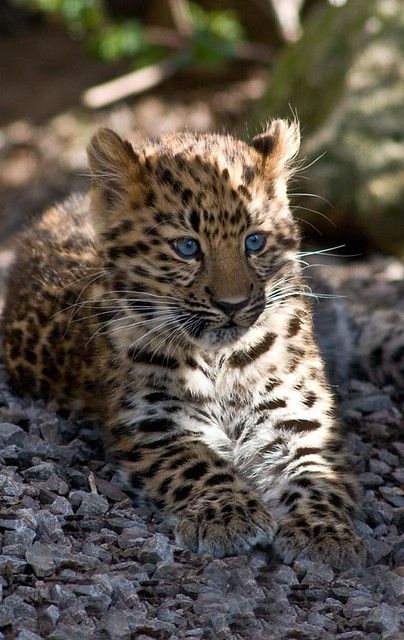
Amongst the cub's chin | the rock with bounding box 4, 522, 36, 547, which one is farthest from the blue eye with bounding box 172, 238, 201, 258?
A: the rock with bounding box 4, 522, 36, 547

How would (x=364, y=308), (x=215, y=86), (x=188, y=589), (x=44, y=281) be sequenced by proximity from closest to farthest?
(x=188, y=589) < (x=44, y=281) < (x=364, y=308) < (x=215, y=86)

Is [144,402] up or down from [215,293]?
down

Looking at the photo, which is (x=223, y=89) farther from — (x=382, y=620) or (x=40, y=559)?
(x=382, y=620)

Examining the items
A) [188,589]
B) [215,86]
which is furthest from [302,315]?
[215,86]

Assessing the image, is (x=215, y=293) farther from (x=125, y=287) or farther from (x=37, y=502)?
(x=37, y=502)

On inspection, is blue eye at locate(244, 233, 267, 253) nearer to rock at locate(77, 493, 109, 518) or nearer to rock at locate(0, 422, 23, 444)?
rock at locate(77, 493, 109, 518)

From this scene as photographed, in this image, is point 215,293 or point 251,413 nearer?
point 215,293

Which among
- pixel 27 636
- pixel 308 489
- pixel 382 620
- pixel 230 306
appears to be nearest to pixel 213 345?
pixel 230 306

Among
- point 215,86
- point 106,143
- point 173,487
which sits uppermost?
point 215,86
